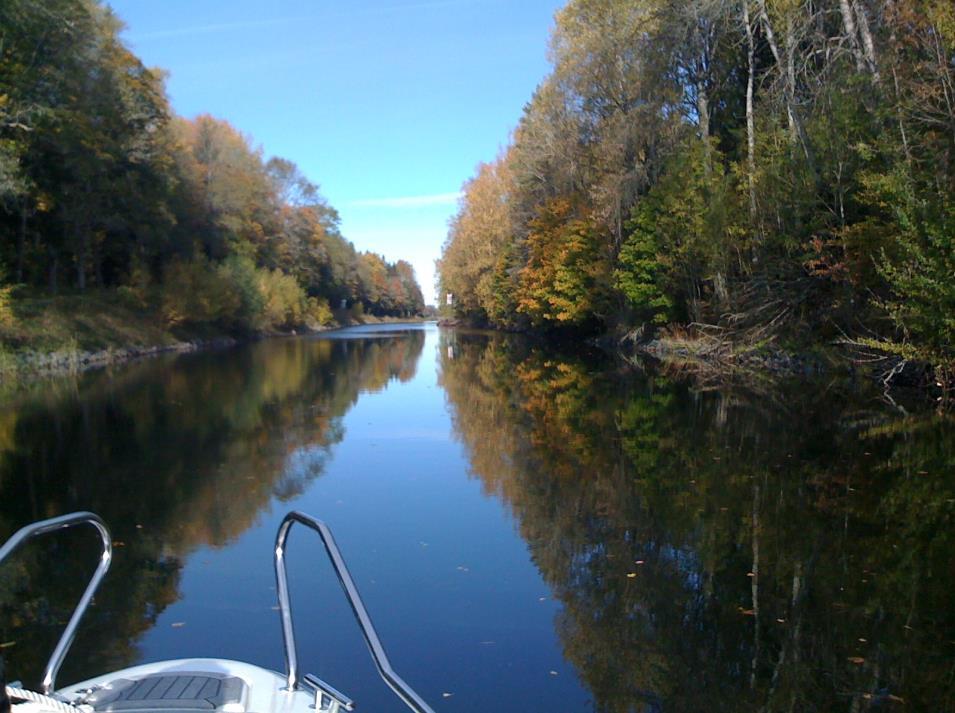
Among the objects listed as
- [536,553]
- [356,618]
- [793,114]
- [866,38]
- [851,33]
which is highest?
[851,33]

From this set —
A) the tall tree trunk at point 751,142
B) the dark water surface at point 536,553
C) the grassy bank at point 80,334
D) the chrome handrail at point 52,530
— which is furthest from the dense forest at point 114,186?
the chrome handrail at point 52,530

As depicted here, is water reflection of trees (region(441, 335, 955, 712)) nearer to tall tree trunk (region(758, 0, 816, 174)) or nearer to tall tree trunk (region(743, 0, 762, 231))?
tall tree trunk (region(758, 0, 816, 174))

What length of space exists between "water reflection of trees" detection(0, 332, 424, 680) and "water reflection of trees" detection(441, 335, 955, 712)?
9.07 ft

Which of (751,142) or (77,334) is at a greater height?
(751,142)

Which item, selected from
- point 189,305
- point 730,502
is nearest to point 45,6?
point 189,305

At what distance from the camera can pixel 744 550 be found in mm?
6531

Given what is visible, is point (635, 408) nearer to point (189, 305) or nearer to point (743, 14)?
point (743, 14)

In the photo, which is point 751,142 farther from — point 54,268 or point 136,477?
point 54,268

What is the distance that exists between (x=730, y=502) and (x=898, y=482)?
2075 mm

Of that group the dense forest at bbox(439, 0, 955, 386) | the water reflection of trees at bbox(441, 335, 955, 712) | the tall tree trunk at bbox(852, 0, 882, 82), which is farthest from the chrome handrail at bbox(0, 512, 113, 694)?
the tall tree trunk at bbox(852, 0, 882, 82)

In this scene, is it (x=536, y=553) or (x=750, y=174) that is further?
(x=750, y=174)

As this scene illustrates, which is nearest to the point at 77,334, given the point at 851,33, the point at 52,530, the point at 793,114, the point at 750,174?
the point at 750,174

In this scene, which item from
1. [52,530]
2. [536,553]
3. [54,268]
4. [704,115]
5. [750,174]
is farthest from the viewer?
[54,268]

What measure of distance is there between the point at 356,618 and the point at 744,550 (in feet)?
13.3
